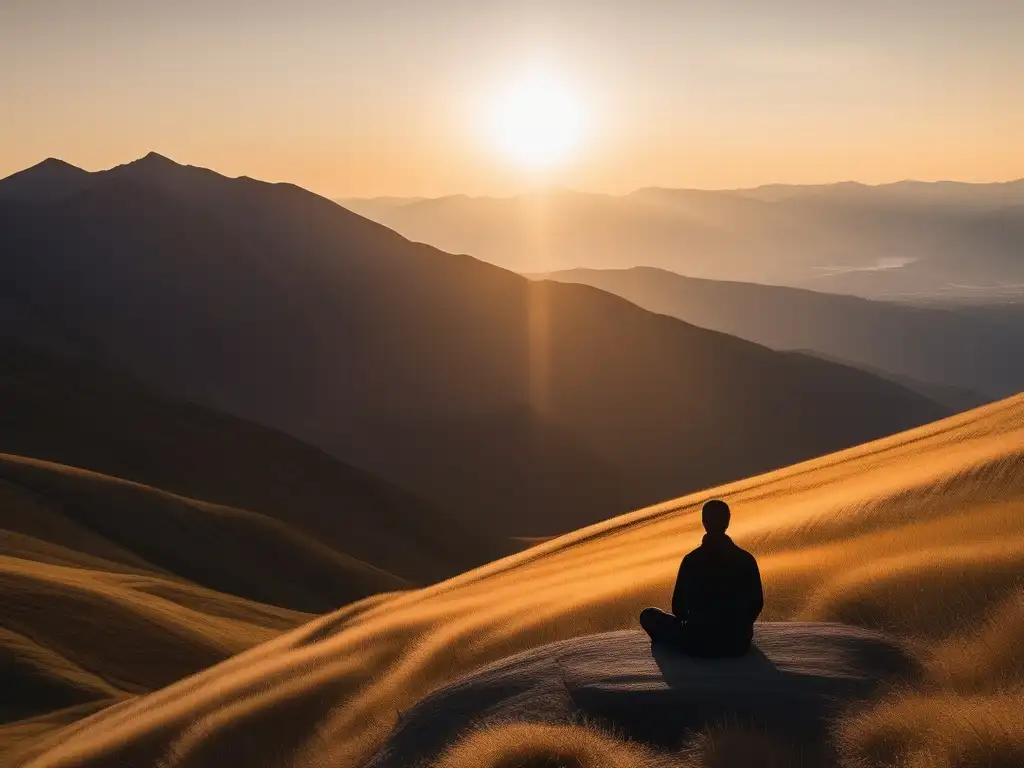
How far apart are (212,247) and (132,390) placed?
75.2 metres

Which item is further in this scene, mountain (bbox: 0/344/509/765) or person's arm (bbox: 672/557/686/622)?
mountain (bbox: 0/344/509/765)

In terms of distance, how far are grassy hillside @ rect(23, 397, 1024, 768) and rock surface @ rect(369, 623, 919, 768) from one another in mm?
325

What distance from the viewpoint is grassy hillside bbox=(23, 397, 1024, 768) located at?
Result: 844 centimetres

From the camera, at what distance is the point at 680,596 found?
31.6 feet

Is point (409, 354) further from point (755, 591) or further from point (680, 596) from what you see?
point (755, 591)

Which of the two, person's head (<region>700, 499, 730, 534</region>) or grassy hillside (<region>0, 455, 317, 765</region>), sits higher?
grassy hillside (<region>0, 455, 317, 765</region>)

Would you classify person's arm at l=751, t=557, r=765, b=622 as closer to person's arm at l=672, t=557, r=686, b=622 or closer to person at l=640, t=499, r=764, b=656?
person at l=640, t=499, r=764, b=656

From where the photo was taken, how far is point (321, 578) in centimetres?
7469

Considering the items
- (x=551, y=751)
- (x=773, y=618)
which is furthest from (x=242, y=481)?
(x=551, y=751)

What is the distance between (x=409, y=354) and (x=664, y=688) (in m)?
163

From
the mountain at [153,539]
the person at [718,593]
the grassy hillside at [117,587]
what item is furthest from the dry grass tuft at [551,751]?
the mountain at [153,539]

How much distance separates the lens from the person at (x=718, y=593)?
364 inches

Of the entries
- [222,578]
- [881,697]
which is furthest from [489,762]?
[222,578]

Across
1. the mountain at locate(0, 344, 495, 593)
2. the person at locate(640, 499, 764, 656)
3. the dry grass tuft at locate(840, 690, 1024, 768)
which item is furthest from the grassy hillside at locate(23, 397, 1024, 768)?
the mountain at locate(0, 344, 495, 593)
